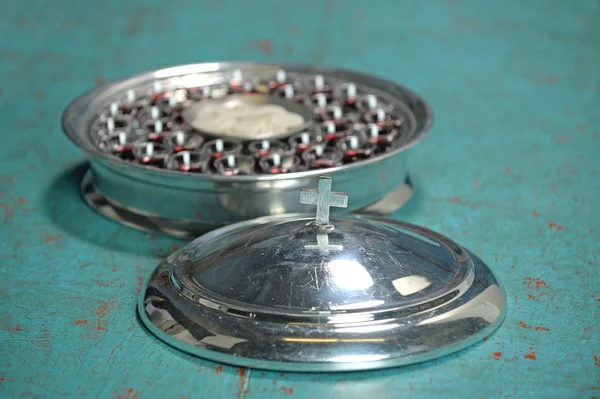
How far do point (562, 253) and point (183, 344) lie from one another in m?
0.77

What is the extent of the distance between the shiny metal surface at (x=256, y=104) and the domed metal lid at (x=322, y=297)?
436 mm

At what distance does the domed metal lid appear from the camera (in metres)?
1.10

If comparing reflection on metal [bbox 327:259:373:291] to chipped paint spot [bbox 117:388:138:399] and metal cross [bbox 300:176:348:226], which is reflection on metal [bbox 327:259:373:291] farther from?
chipped paint spot [bbox 117:388:138:399]

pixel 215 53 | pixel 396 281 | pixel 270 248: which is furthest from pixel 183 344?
pixel 215 53

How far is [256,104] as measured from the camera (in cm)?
195

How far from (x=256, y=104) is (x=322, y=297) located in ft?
3.01

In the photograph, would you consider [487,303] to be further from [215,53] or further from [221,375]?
[215,53]

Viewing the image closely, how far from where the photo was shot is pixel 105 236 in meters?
1.56

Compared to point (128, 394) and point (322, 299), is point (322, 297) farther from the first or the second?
point (128, 394)

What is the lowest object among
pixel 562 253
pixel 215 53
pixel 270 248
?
pixel 215 53

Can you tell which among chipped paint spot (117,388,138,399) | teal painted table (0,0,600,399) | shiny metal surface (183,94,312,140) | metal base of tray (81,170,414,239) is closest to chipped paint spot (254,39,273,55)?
teal painted table (0,0,600,399)

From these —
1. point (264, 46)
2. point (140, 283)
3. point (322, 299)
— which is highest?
point (322, 299)

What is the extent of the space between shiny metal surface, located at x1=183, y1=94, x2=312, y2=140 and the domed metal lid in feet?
1.43

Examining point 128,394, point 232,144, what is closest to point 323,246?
point 128,394
